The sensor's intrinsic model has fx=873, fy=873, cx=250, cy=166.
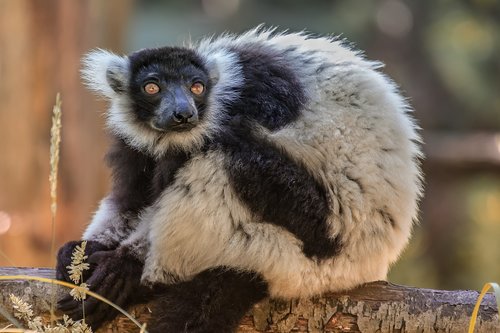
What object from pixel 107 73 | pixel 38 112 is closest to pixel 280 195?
pixel 107 73

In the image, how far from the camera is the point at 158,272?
5.14 meters

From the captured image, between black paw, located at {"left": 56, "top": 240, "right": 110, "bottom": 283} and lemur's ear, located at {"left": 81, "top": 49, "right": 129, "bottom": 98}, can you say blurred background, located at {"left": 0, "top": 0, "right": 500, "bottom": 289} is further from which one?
black paw, located at {"left": 56, "top": 240, "right": 110, "bottom": 283}

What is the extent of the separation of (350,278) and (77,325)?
5.66 feet

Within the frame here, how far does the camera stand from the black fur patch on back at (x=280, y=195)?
5137 millimetres

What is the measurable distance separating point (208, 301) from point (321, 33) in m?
3.69

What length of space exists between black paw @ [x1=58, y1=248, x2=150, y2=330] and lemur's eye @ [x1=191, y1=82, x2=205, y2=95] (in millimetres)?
1163

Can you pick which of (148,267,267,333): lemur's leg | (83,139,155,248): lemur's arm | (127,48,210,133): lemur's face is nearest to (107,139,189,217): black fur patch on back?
(83,139,155,248): lemur's arm

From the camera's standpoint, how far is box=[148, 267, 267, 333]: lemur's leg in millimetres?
4898

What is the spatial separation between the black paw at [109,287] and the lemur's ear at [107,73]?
1.26m

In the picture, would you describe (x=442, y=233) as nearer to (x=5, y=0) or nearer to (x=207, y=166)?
(x=5, y=0)

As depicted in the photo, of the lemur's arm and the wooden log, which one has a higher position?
the lemur's arm

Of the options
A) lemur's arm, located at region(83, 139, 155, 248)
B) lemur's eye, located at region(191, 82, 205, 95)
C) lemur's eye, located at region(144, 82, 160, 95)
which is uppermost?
lemur's eye, located at region(191, 82, 205, 95)

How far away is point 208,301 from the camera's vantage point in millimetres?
4938

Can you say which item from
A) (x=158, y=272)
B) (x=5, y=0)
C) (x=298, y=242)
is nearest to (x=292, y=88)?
(x=298, y=242)
